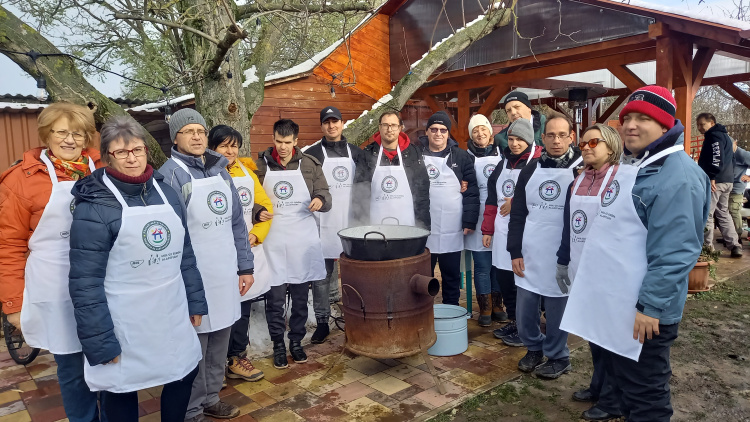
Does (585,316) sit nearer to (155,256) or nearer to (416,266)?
(416,266)

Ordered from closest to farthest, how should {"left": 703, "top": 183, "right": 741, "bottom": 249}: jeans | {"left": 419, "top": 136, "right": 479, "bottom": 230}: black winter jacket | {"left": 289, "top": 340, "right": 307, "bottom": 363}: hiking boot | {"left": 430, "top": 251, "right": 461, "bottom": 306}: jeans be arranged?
{"left": 289, "top": 340, "right": 307, "bottom": 363}: hiking boot → {"left": 419, "top": 136, "right": 479, "bottom": 230}: black winter jacket → {"left": 430, "top": 251, "right": 461, "bottom": 306}: jeans → {"left": 703, "top": 183, "right": 741, "bottom": 249}: jeans

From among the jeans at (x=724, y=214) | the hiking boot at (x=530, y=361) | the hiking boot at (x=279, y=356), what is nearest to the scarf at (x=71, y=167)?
the hiking boot at (x=279, y=356)

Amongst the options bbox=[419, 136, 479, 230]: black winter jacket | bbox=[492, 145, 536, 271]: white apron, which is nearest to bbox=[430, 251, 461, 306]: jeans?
bbox=[419, 136, 479, 230]: black winter jacket

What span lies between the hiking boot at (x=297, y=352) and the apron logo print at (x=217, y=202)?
62.9 inches

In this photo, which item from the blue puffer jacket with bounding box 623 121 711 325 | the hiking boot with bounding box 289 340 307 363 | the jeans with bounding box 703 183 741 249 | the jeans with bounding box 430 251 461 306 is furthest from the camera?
the jeans with bounding box 703 183 741 249

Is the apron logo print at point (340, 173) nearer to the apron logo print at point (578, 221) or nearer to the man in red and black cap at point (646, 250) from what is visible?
the apron logo print at point (578, 221)

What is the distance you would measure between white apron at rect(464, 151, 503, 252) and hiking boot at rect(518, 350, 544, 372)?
3.89ft

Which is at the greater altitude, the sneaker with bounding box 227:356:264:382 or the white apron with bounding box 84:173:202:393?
the white apron with bounding box 84:173:202:393

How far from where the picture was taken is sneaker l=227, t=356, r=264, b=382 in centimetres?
379

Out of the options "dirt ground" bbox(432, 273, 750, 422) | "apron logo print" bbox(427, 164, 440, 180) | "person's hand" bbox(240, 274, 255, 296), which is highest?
"apron logo print" bbox(427, 164, 440, 180)

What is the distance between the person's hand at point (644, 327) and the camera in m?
2.36

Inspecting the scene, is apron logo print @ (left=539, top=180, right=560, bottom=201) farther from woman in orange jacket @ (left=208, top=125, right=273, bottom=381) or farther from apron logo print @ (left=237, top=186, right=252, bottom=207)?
apron logo print @ (left=237, top=186, right=252, bottom=207)

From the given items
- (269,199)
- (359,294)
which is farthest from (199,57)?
(359,294)

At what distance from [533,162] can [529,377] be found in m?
1.68
